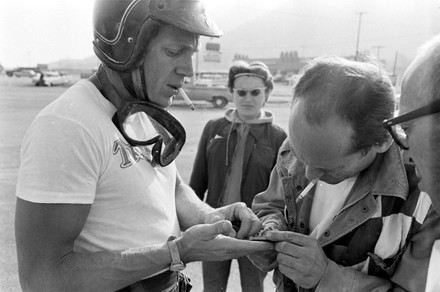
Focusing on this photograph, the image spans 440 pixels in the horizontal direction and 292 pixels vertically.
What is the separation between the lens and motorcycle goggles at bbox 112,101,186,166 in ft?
5.63

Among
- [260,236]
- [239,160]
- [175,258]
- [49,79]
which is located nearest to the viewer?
[175,258]

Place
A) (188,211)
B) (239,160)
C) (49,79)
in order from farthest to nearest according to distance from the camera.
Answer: (49,79) → (239,160) → (188,211)

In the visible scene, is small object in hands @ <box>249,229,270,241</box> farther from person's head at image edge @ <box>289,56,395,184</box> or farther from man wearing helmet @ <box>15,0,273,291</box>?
person's head at image edge @ <box>289,56,395,184</box>

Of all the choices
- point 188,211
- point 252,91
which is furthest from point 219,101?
point 188,211

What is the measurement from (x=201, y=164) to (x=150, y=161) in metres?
1.87

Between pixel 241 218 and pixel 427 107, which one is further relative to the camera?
pixel 241 218

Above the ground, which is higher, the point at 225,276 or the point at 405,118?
the point at 405,118

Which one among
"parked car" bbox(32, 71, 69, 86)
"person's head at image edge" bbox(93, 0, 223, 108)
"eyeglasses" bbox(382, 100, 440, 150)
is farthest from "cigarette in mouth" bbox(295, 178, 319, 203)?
"parked car" bbox(32, 71, 69, 86)

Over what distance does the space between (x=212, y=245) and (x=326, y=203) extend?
0.48 meters

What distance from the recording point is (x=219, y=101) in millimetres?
20047

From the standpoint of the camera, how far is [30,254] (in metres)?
1.42

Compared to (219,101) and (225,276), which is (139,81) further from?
(219,101)

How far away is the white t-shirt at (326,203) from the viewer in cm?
164

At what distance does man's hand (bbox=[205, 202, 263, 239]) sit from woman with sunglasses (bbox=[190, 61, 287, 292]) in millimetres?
1316
